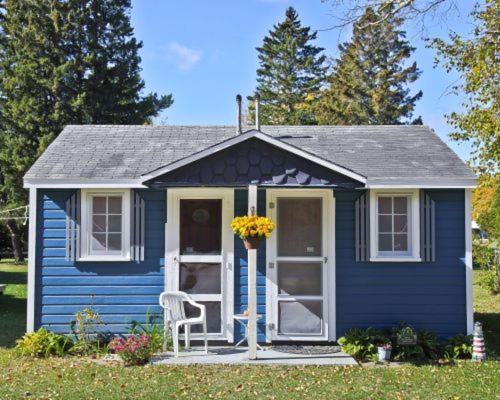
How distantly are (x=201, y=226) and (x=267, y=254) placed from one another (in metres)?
1.07

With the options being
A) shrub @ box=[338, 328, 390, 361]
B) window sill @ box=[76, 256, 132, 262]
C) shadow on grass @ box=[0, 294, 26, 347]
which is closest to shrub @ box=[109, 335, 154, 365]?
window sill @ box=[76, 256, 132, 262]

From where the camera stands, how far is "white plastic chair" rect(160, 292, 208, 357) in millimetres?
7785

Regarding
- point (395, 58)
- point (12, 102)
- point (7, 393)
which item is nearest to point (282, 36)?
point (395, 58)

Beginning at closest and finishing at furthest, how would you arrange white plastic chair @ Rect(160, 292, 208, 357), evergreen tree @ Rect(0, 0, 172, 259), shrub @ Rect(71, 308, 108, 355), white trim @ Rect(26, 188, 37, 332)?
white plastic chair @ Rect(160, 292, 208, 357), shrub @ Rect(71, 308, 108, 355), white trim @ Rect(26, 188, 37, 332), evergreen tree @ Rect(0, 0, 172, 259)

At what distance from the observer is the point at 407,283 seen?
8.41m

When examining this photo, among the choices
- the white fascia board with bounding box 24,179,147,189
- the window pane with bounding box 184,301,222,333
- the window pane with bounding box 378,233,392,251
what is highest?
the white fascia board with bounding box 24,179,147,189

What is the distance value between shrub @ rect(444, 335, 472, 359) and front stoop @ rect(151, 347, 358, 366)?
1521 mm

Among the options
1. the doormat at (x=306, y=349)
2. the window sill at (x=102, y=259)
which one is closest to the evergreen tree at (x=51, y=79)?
the window sill at (x=102, y=259)

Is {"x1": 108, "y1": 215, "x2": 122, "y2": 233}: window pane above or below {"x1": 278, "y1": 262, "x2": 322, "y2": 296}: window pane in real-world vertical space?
above

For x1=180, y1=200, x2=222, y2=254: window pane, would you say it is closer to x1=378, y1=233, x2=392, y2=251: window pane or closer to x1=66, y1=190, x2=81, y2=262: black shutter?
x1=66, y1=190, x2=81, y2=262: black shutter

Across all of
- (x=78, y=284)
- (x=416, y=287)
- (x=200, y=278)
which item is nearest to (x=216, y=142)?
(x=200, y=278)

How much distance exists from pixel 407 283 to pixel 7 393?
5509mm

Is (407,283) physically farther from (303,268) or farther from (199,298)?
(199,298)

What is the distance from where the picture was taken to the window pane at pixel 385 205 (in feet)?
27.9
